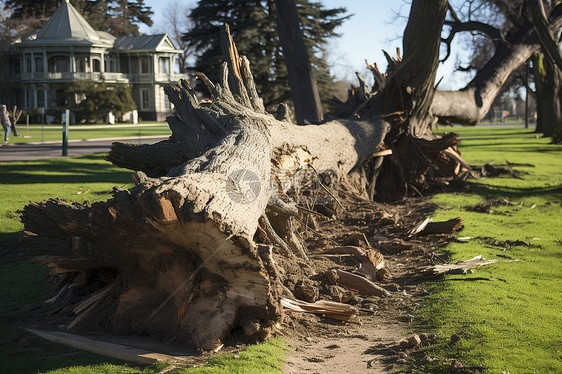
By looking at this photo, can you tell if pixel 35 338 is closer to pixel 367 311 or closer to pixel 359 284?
pixel 367 311

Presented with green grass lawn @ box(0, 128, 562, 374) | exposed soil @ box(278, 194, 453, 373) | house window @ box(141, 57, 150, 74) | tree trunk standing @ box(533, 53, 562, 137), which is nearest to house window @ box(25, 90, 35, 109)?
house window @ box(141, 57, 150, 74)

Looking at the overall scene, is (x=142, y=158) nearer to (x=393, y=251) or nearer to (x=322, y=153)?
(x=322, y=153)

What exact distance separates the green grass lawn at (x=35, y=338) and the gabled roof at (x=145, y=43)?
157 ft

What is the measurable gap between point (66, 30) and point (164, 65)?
10.1 meters

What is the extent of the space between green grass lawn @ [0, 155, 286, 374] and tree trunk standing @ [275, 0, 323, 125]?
21.2ft

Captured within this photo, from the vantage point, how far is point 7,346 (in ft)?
15.1

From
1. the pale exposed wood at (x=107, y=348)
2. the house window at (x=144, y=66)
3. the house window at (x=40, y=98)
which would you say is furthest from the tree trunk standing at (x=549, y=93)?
the house window at (x=40, y=98)

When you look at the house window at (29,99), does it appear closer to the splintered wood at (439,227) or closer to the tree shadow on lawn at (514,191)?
the tree shadow on lawn at (514,191)

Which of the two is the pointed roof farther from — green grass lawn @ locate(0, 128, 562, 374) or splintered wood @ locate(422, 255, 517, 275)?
splintered wood @ locate(422, 255, 517, 275)

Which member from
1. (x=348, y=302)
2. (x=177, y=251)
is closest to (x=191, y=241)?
(x=177, y=251)

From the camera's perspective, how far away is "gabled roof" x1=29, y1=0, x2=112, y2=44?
55844 millimetres

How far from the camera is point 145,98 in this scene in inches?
2378

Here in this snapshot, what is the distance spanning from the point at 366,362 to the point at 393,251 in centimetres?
386

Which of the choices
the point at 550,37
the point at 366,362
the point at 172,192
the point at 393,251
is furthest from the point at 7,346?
the point at 550,37
